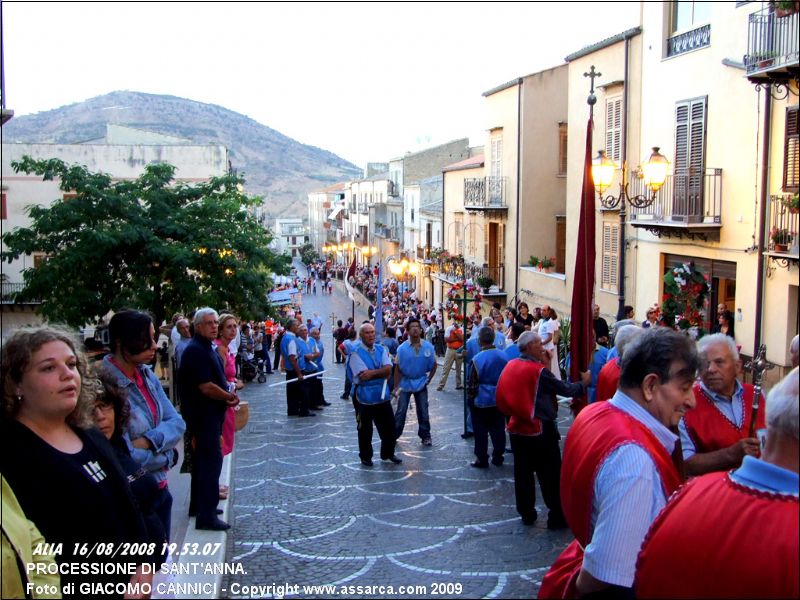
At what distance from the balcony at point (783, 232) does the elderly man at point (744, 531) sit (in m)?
12.6

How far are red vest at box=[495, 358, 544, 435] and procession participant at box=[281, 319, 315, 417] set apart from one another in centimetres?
796

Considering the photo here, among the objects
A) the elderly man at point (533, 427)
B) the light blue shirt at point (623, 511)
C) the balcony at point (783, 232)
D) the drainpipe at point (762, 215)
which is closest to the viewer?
the light blue shirt at point (623, 511)

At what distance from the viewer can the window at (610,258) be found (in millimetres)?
22922

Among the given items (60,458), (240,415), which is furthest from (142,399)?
(240,415)

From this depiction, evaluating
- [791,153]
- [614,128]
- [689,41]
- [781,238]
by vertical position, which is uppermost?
[689,41]

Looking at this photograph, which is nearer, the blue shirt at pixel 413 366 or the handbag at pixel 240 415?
the handbag at pixel 240 415

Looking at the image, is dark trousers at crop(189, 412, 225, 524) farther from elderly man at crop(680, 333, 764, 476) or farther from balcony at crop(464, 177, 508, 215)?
balcony at crop(464, 177, 508, 215)

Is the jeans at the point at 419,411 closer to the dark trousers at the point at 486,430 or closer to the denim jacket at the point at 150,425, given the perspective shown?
the dark trousers at the point at 486,430

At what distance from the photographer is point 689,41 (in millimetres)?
18500

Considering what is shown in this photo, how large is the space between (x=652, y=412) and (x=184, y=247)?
1952 cm

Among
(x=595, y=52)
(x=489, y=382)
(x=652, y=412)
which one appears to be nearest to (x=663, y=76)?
(x=595, y=52)

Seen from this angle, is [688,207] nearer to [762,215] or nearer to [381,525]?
[762,215]

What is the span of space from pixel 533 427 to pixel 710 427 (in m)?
2.95

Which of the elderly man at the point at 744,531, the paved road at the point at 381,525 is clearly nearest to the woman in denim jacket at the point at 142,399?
the paved road at the point at 381,525
